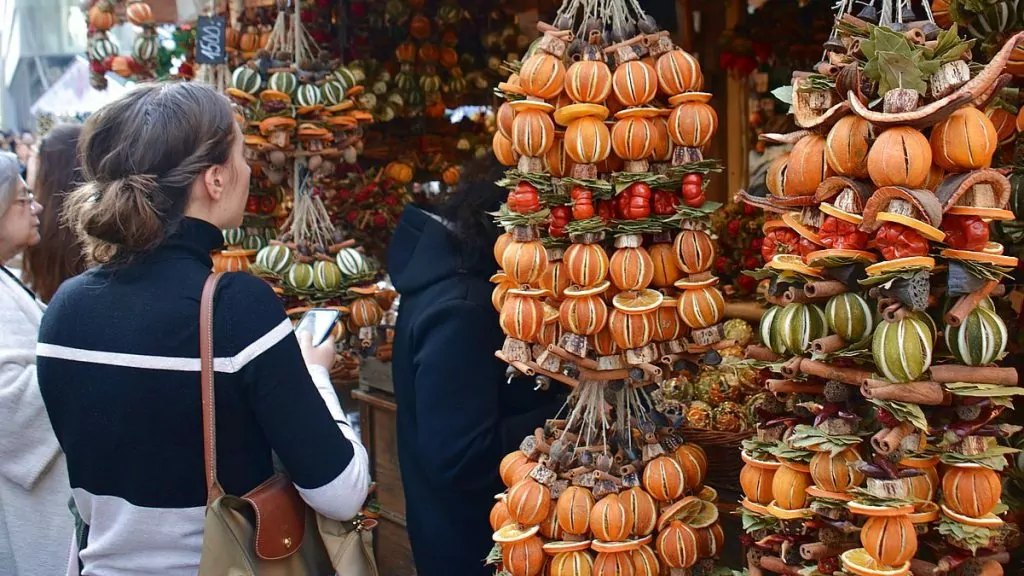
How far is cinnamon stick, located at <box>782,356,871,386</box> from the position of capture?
50.1 inches

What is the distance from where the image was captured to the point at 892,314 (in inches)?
47.7

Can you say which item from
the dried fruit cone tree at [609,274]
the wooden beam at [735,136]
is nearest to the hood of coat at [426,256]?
the dried fruit cone tree at [609,274]

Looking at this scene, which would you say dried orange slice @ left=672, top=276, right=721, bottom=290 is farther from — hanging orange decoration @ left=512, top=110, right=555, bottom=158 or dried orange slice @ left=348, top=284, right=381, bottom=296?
dried orange slice @ left=348, top=284, right=381, bottom=296

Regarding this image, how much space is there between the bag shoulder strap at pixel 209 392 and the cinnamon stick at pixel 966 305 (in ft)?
3.45

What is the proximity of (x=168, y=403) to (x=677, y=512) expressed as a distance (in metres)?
0.91

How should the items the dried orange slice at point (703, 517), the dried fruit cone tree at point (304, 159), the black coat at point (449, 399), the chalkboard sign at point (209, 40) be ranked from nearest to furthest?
1. the dried orange slice at point (703, 517)
2. the black coat at point (449, 399)
3. the dried fruit cone tree at point (304, 159)
4. the chalkboard sign at point (209, 40)

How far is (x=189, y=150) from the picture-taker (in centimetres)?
150

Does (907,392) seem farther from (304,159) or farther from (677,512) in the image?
(304,159)

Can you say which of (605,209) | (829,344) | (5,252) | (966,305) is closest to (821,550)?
(829,344)

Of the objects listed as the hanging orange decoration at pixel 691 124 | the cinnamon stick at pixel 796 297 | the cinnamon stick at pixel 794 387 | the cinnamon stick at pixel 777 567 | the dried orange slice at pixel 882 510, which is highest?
the hanging orange decoration at pixel 691 124

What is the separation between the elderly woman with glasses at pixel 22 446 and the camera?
209 centimetres

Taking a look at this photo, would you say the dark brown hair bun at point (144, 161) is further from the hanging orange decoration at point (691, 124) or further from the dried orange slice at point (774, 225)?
the dried orange slice at point (774, 225)

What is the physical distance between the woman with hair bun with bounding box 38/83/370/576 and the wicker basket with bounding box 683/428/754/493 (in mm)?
1023

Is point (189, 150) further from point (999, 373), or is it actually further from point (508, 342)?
point (999, 373)
